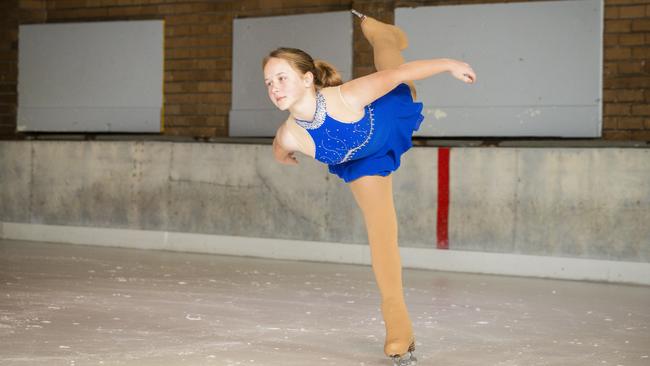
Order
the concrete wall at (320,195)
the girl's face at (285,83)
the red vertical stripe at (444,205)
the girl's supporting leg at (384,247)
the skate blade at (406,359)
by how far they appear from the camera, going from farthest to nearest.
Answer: the red vertical stripe at (444,205), the concrete wall at (320,195), the girl's supporting leg at (384,247), the skate blade at (406,359), the girl's face at (285,83)

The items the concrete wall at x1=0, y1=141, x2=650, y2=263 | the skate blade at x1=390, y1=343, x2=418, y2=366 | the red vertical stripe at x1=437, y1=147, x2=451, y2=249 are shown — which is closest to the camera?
the skate blade at x1=390, y1=343, x2=418, y2=366

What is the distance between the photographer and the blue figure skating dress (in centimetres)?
433

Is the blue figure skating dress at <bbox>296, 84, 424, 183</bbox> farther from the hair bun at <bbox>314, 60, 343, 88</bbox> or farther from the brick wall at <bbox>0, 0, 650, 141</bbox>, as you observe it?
the brick wall at <bbox>0, 0, 650, 141</bbox>

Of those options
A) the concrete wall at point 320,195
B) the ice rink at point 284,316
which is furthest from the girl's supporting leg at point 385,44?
the concrete wall at point 320,195

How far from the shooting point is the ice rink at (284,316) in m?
4.69

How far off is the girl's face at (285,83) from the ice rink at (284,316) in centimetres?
113

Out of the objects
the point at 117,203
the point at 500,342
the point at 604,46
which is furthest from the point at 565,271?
the point at 117,203

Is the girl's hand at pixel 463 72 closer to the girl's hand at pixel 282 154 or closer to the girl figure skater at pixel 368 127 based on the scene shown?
the girl figure skater at pixel 368 127

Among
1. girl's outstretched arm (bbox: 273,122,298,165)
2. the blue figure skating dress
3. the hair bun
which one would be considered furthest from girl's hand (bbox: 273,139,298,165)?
the hair bun

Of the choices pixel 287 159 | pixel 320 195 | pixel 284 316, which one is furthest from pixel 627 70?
pixel 287 159

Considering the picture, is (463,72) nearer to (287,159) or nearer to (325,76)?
(325,76)

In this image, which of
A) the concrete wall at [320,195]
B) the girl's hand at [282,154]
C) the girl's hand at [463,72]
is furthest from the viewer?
the concrete wall at [320,195]

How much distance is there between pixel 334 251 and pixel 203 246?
141 cm

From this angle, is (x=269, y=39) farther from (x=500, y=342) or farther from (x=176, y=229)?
(x=500, y=342)
